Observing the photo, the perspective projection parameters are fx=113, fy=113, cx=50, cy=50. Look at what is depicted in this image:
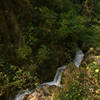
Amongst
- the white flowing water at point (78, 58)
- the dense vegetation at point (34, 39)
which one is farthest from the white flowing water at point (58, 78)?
the dense vegetation at point (34, 39)

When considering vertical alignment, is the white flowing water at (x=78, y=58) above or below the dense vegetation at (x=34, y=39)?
below

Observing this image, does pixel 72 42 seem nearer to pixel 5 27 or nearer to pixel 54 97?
pixel 54 97

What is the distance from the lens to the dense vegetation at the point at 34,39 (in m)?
3.64

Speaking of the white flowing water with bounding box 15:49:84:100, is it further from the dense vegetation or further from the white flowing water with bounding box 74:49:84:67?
the dense vegetation

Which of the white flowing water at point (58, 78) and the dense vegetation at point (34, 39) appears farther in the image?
the white flowing water at point (58, 78)

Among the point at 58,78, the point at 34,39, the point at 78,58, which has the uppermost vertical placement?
the point at 34,39

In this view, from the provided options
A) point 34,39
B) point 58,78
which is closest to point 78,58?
point 58,78

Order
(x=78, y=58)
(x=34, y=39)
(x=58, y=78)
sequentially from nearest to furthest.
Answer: (x=34, y=39), (x=58, y=78), (x=78, y=58)

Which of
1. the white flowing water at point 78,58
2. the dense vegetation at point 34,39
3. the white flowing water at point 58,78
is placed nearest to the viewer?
the dense vegetation at point 34,39

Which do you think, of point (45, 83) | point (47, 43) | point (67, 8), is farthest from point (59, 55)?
point (67, 8)

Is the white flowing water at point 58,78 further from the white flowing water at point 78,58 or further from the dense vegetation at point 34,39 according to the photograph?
the dense vegetation at point 34,39

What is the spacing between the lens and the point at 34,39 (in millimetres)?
4371

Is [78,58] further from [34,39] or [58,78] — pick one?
[34,39]

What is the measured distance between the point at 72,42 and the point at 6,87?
10.9ft
